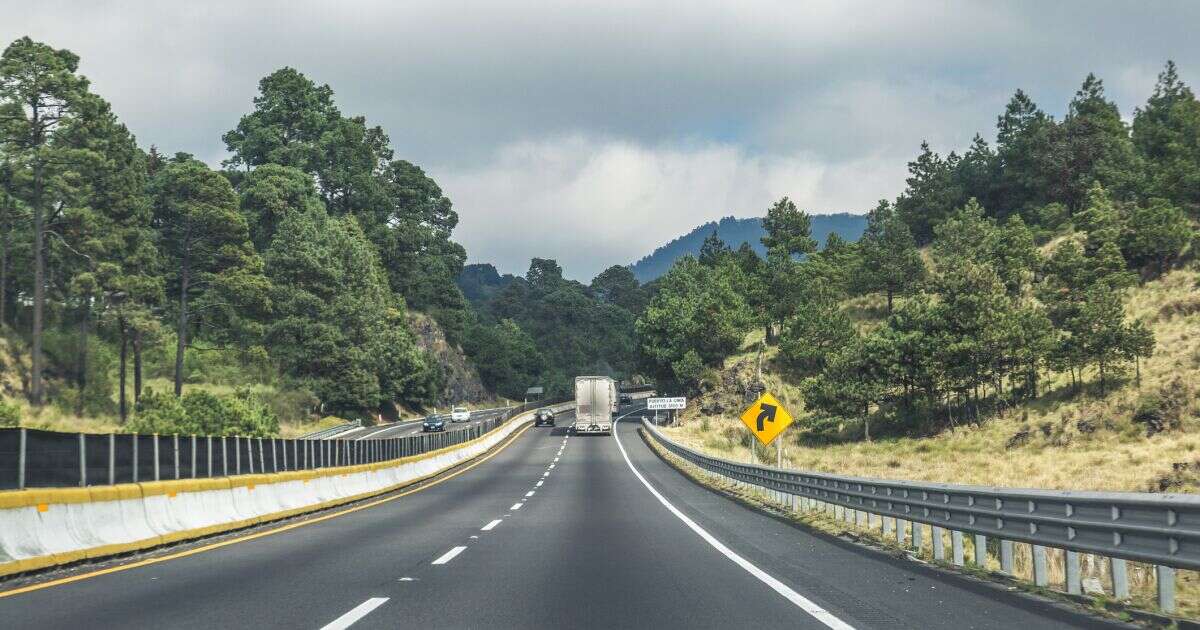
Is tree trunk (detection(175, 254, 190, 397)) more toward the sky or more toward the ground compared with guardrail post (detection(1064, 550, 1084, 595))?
more toward the sky

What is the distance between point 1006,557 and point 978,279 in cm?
6730

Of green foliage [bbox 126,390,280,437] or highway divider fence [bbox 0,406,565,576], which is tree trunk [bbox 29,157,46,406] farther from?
highway divider fence [bbox 0,406,565,576]

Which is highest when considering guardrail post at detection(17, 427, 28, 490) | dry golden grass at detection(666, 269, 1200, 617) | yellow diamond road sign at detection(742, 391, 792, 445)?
guardrail post at detection(17, 427, 28, 490)

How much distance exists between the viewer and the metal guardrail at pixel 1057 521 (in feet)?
25.9

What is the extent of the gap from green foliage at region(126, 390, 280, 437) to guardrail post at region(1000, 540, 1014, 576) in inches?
1851

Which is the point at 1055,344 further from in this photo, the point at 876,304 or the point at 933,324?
→ the point at 876,304

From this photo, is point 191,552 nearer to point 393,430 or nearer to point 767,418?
point 767,418

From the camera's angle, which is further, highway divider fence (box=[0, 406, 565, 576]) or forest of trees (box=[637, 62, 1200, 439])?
forest of trees (box=[637, 62, 1200, 439])

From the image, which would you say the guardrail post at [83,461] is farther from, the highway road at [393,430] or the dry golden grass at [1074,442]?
the highway road at [393,430]

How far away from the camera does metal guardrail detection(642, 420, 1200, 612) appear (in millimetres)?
7895

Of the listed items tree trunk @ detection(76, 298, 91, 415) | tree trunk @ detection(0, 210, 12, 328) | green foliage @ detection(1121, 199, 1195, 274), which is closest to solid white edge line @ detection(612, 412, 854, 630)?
tree trunk @ detection(76, 298, 91, 415)

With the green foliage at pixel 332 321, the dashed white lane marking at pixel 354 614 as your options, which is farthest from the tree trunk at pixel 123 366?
the dashed white lane marking at pixel 354 614

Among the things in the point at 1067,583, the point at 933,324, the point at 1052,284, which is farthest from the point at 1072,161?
the point at 1067,583

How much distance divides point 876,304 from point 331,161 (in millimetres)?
63944
